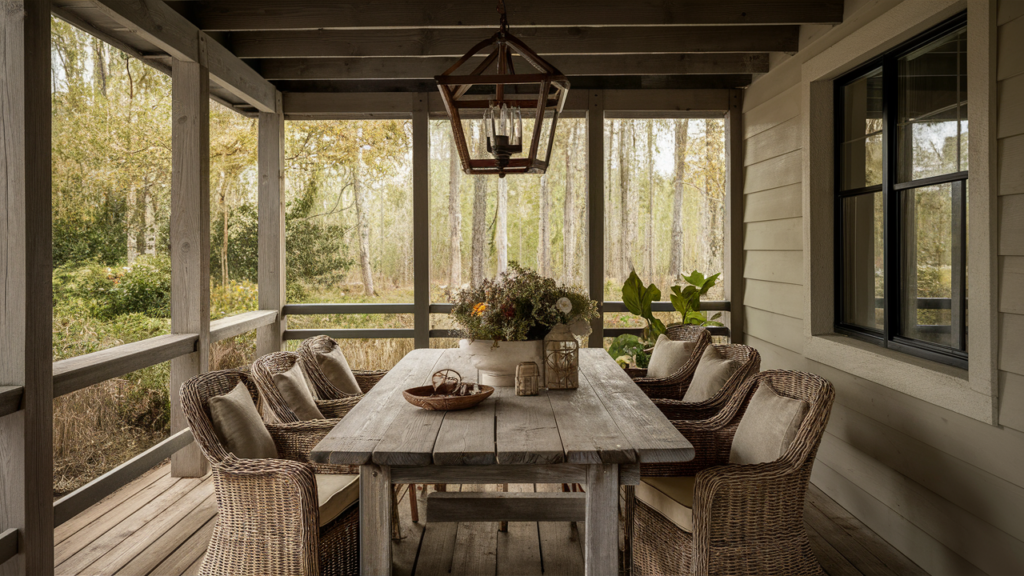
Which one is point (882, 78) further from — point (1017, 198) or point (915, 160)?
point (1017, 198)

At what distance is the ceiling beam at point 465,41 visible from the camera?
4.30 m

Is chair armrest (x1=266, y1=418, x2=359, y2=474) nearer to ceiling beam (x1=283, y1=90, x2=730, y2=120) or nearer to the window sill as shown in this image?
the window sill

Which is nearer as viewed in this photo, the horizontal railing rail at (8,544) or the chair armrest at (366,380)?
the horizontal railing rail at (8,544)

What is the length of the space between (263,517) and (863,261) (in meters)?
3.20

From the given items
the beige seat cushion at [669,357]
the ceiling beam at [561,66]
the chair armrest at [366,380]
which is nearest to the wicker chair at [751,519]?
the beige seat cushion at [669,357]

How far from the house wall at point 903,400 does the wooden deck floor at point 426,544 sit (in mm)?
208

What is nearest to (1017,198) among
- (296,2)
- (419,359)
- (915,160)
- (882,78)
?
(915,160)

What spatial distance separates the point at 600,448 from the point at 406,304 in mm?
3559

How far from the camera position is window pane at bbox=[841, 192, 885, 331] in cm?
337

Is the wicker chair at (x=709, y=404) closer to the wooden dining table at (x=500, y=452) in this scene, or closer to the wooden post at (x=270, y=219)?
the wooden dining table at (x=500, y=452)

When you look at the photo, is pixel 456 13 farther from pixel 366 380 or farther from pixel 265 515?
pixel 265 515

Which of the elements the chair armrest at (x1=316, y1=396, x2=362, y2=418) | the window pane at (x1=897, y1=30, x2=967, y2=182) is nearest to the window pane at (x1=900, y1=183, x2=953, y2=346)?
the window pane at (x1=897, y1=30, x2=967, y2=182)

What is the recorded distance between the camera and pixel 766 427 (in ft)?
8.27

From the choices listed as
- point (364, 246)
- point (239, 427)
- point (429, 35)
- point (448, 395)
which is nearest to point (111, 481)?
point (239, 427)
